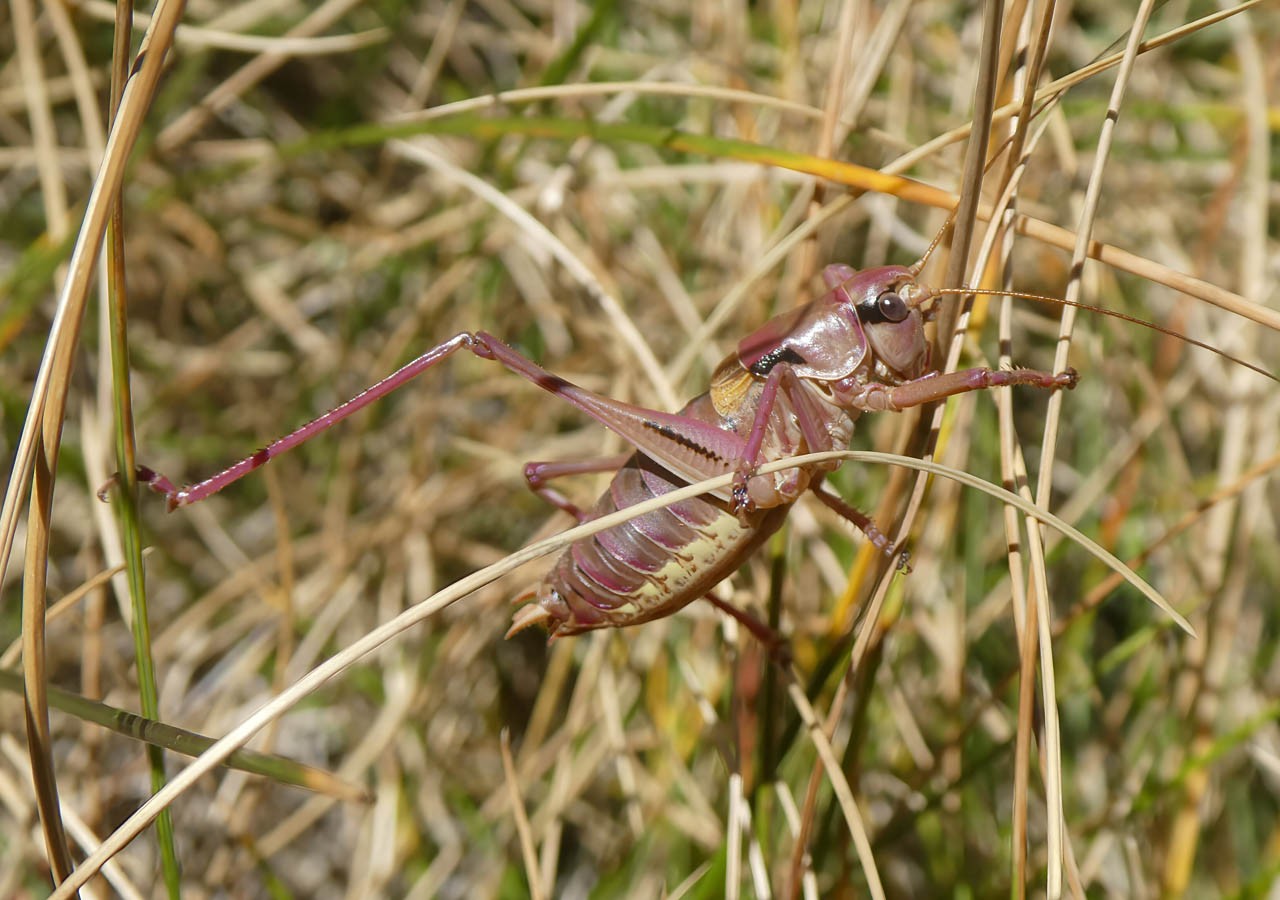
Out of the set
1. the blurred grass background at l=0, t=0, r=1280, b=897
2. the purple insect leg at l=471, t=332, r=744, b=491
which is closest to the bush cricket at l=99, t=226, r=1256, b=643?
the purple insect leg at l=471, t=332, r=744, b=491

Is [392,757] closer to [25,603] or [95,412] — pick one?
[95,412]

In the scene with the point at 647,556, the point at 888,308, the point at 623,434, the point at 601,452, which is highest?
the point at 601,452

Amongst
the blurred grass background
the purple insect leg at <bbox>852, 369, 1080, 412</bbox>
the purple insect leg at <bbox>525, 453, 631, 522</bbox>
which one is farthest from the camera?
the blurred grass background

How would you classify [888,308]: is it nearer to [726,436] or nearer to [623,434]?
[726,436]

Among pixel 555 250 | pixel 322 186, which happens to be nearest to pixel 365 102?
pixel 322 186

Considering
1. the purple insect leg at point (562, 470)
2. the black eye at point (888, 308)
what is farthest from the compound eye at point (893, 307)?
the purple insect leg at point (562, 470)

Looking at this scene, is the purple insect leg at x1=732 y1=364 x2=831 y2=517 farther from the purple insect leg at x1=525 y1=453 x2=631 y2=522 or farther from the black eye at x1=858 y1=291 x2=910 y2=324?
the purple insect leg at x1=525 y1=453 x2=631 y2=522

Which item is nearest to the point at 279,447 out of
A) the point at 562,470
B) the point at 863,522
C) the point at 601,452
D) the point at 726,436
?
the point at 562,470
